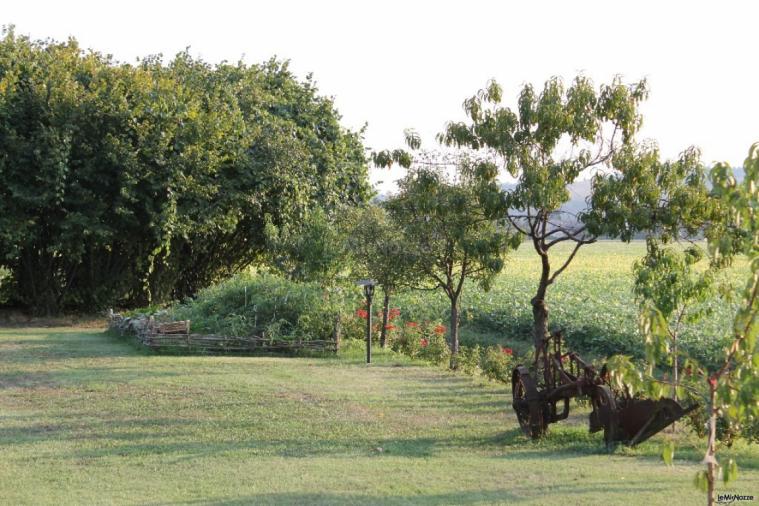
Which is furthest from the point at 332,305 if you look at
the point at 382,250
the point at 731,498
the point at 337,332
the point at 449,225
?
the point at 731,498

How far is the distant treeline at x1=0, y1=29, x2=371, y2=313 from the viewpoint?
2389 centimetres

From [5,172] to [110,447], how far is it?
14.8m

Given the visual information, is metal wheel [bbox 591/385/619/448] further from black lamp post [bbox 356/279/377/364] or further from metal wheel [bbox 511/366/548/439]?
black lamp post [bbox 356/279/377/364]

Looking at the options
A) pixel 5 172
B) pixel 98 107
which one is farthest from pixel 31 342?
pixel 98 107

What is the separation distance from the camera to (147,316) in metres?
21.5

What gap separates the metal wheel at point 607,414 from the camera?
36.4 feet

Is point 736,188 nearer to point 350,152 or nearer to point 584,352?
point 584,352

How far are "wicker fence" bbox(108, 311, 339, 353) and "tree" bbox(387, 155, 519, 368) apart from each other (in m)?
2.70

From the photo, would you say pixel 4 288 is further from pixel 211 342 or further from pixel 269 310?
pixel 269 310

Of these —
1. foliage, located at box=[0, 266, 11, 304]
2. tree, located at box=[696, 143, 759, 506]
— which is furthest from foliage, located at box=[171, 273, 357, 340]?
tree, located at box=[696, 143, 759, 506]

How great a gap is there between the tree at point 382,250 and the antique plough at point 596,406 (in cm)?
703

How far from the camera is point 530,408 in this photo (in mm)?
11797

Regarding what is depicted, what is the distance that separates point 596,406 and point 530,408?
84 centimetres

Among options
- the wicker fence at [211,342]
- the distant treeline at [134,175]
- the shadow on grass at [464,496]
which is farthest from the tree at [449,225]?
the distant treeline at [134,175]
